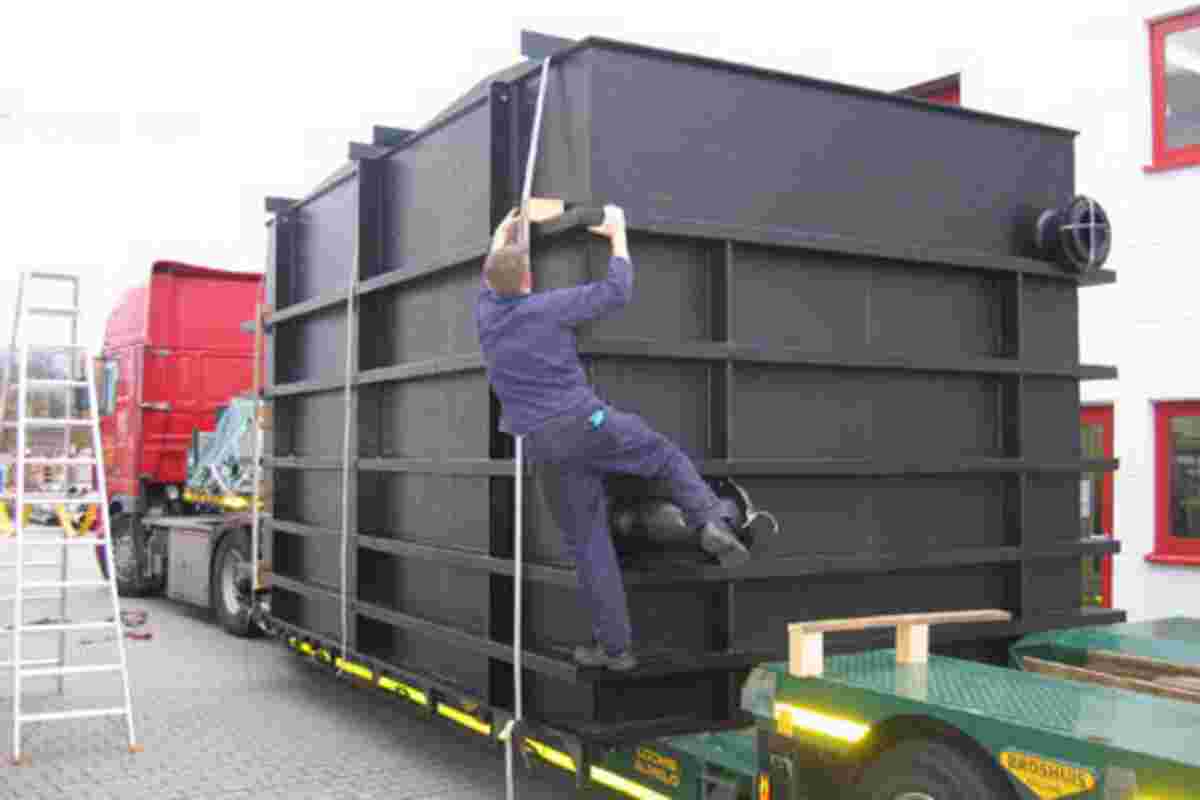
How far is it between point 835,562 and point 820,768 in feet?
3.84

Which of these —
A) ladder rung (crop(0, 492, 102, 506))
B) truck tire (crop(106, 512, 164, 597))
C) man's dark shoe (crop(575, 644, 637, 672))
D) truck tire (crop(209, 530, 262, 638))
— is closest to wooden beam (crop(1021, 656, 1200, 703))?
man's dark shoe (crop(575, 644, 637, 672))

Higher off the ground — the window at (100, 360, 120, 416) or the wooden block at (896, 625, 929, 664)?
the window at (100, 360, 120, 416)

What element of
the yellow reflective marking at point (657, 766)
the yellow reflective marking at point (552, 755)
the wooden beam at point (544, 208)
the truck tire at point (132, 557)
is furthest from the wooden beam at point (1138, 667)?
the truck tire at point (132, 557)

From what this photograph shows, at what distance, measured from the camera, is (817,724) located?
3816 mm

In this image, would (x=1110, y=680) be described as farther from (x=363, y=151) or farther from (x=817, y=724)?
(x=363, y=151)

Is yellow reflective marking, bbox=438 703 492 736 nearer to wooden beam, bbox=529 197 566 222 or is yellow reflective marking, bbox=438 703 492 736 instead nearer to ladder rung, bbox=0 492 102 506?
wooden beam, bbox=529 197 566 222

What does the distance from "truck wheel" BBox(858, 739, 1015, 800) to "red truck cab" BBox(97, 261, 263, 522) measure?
36.8 ft

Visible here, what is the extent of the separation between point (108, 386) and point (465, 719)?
10413 millimetres

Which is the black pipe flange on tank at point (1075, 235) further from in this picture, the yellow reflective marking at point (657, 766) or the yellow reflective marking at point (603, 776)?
the yellow reflective marking at point (603, 776)

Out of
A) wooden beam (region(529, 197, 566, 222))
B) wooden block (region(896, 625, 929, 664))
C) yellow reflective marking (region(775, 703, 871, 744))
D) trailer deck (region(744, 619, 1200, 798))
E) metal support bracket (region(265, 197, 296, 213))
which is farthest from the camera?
metal support bracket (region(265, 197, 296, 213))

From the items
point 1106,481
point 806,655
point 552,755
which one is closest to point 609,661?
point 552,755

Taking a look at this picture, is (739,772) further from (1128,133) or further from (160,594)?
(160,594)

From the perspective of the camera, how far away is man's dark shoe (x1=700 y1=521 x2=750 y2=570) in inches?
166

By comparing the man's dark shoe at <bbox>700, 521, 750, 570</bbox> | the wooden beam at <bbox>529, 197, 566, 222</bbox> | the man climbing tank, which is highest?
the wooden beam at <bbox>529, 197, 566, 222</bbox>
